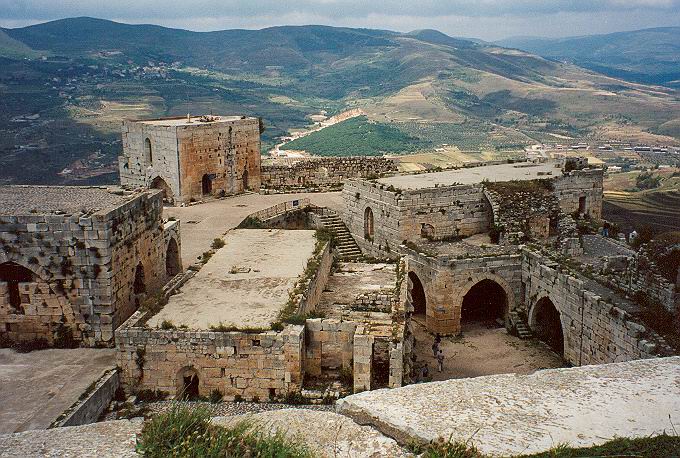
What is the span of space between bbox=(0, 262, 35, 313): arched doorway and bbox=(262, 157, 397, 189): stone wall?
17.7 metres

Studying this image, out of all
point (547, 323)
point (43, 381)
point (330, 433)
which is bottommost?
point (547, 323)

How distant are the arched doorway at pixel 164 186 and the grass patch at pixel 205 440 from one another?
867 inches

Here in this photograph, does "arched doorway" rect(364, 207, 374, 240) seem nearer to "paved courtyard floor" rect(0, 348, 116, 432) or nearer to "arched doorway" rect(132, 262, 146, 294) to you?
"arched doorway" rect(132, 262, 146, 294)

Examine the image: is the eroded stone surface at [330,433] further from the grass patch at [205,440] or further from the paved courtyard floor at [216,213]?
the paved courtyard floor at [216,213]

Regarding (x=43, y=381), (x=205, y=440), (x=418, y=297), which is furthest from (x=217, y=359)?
(x=418, y=297)

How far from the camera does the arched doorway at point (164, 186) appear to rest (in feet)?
91.8

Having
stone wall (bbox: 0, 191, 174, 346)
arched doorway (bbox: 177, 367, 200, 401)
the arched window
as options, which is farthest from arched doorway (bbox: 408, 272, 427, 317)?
the arched window

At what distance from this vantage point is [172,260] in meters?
19.1

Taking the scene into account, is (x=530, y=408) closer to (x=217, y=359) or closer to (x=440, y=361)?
(x=217, y=359)

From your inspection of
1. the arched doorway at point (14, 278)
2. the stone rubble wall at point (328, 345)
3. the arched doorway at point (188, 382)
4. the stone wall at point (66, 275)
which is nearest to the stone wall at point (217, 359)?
the arched doorway at point (188, 382)

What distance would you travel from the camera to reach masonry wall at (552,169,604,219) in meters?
26.0

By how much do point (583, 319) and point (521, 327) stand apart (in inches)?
154

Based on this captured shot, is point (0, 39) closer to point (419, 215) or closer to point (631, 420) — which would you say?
point (419, 215)

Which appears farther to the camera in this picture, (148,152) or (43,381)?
(148,152)
